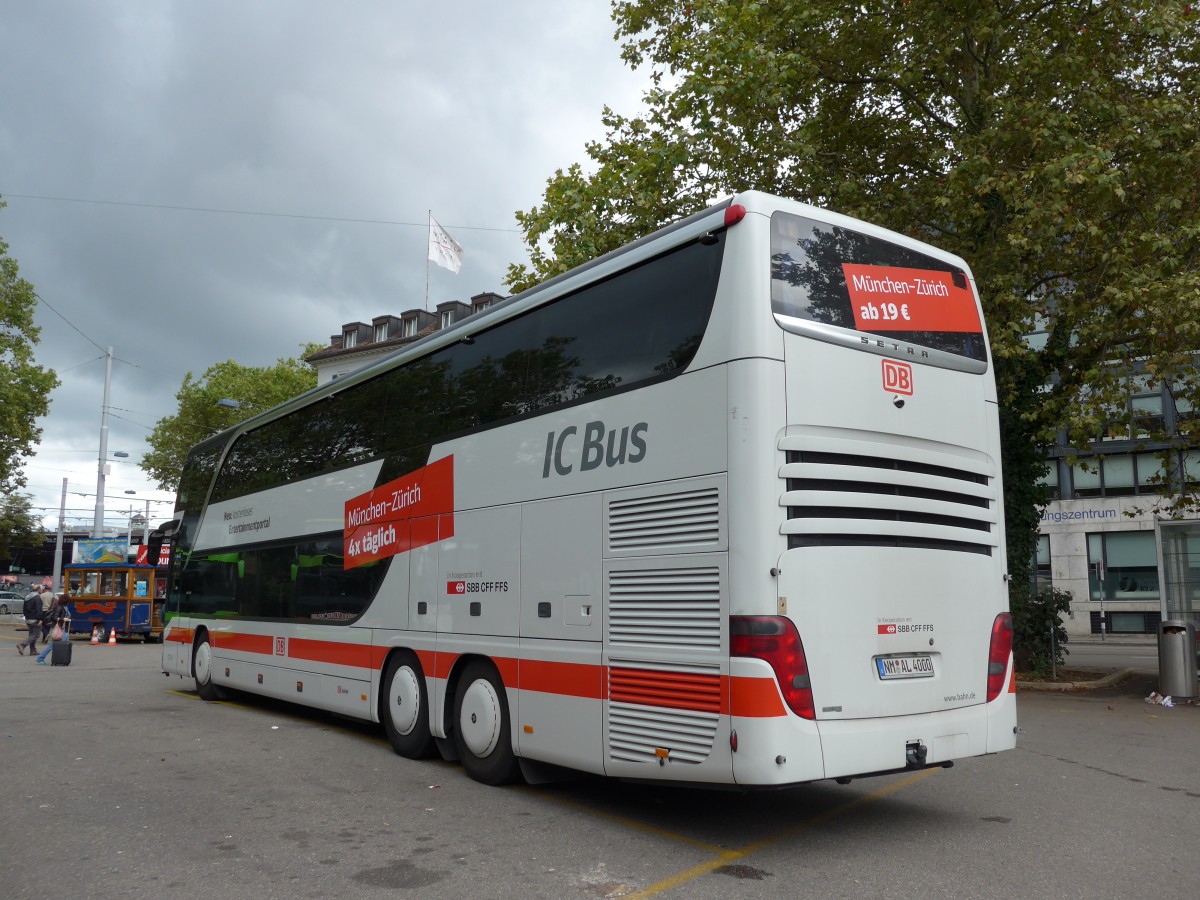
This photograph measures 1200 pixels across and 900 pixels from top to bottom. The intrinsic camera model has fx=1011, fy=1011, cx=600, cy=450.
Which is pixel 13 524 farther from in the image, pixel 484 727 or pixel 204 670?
pixel 484 727

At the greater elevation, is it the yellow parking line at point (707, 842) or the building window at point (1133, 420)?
the building window at point (1133, 420)

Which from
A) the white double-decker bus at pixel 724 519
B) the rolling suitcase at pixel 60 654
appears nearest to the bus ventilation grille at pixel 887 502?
the white double-decker bus at pixel 724 519

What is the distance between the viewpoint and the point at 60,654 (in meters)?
22.0

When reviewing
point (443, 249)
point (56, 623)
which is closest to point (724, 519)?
point (56, 623)

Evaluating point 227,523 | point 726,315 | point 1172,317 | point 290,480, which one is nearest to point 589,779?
point 726,315

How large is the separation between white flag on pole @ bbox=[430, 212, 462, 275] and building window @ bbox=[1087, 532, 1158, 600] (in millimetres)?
28898

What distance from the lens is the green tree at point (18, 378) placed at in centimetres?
3904

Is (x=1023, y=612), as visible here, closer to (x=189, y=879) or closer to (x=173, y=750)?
(x=173, y=750)

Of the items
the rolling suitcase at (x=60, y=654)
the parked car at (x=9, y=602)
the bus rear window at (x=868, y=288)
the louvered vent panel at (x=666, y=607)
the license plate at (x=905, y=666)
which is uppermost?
the bus rear window at (x=868, y=288)

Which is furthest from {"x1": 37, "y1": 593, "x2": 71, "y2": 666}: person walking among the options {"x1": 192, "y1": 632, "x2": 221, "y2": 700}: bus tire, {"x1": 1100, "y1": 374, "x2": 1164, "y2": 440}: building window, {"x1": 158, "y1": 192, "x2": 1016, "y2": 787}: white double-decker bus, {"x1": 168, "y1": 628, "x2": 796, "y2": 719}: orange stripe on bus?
A: {"x1": 1100, "y1": 374, "x2": 1164, "y2": 440}: building window

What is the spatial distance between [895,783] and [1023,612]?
10639mm

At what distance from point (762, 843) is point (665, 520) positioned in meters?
2.16

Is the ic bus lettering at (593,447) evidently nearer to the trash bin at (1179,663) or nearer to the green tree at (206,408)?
the trash bin at (1179,663)

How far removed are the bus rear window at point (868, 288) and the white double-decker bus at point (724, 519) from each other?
0.07 feet
